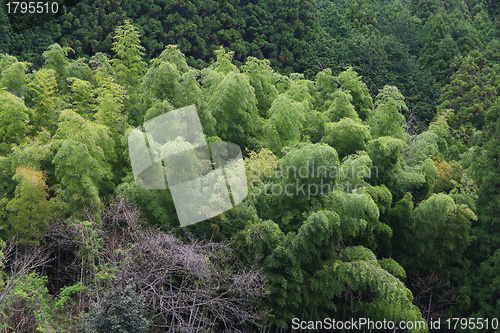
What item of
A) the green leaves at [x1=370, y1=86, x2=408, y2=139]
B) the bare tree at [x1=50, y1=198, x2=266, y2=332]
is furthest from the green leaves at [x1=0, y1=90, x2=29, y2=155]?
the green leaves at [x1=370, y1=86, x2=408, y2=139]

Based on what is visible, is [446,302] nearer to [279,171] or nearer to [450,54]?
[279,171]

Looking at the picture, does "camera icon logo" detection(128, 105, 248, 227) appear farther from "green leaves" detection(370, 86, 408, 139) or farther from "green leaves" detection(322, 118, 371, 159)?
"green leaves" detection(370, 86, 408, 139)

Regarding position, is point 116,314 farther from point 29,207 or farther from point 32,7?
point 32,7

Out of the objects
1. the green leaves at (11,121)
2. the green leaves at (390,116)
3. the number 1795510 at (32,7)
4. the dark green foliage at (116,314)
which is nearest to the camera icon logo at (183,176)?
the dark green foliage at (116,314)

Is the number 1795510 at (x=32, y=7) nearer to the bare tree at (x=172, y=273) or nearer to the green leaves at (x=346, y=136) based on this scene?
the bare tree at (x=172, y=273)

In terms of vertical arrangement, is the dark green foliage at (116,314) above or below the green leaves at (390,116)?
below

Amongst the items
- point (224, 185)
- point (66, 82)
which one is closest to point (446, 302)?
point (224, 185)
